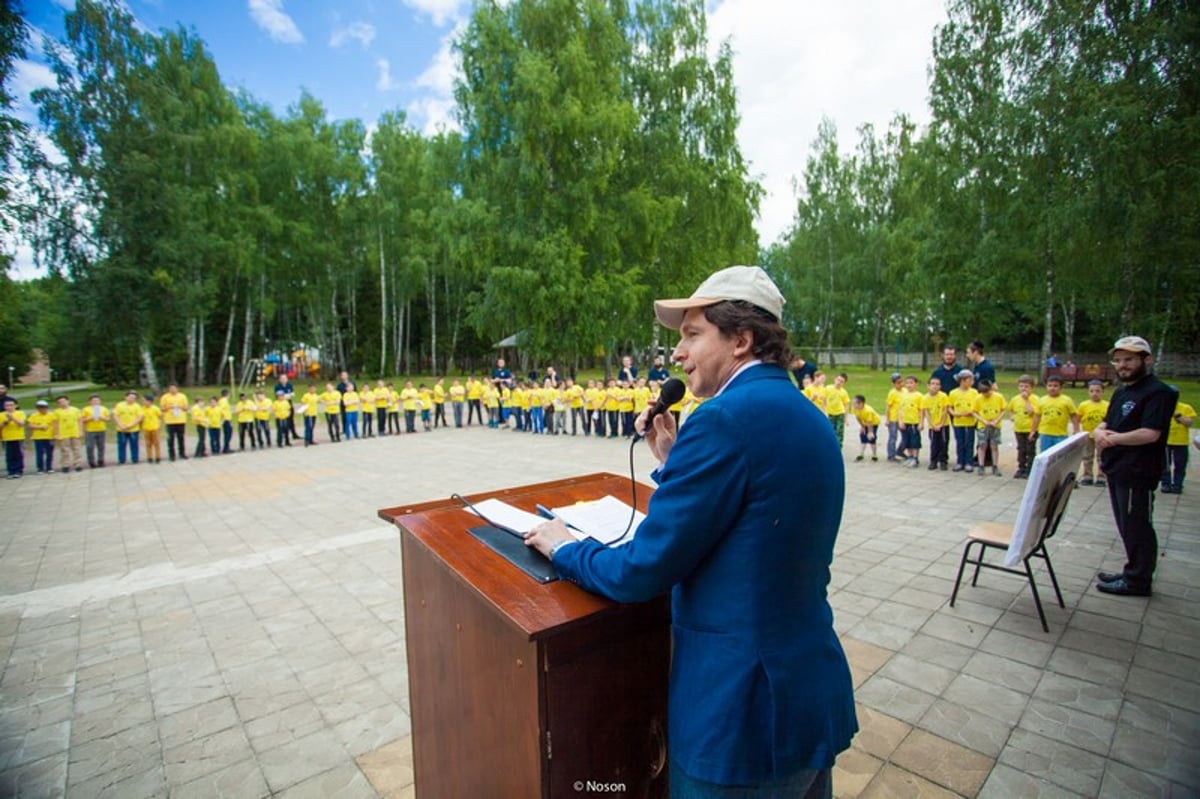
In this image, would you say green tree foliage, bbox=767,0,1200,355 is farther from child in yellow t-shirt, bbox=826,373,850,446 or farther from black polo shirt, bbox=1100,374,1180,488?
black polo shirt, bbox=1100,374,1180,488

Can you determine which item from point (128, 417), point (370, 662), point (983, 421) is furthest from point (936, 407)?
point (128, 417)

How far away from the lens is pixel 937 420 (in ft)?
31.9

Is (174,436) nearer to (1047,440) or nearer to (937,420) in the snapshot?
(937,420)

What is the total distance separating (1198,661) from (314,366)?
55269mm

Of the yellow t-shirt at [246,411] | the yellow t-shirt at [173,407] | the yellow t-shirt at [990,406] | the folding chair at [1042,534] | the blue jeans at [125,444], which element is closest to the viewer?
the folding chair at [1042,534]

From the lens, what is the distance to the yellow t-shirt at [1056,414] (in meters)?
8.24

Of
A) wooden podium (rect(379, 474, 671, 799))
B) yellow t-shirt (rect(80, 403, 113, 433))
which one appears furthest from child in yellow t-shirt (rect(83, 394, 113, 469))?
wooden podium (rect(379, 474, 671, 799))

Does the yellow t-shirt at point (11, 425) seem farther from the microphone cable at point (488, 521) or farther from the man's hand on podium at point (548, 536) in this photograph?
the man's hand on podium at point (548, 536)

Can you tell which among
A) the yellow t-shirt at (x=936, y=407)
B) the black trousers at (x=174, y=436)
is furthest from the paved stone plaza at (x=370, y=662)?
the black trousers at (x=174, y=436)

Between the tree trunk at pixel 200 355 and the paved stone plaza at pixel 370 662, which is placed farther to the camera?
the tree trunk at pixel 200 355

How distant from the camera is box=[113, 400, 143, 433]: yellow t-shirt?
1277cm

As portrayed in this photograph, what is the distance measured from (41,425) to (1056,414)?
1941 cm

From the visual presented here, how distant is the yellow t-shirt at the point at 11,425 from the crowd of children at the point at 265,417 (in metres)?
0.02

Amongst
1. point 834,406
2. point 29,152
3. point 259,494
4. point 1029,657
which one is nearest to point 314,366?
point 29,152
